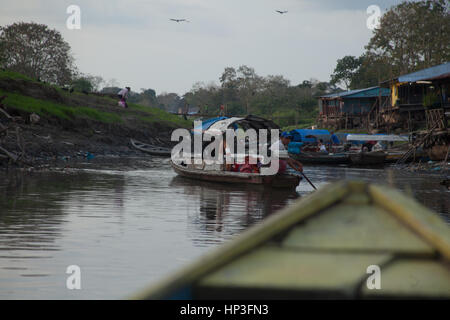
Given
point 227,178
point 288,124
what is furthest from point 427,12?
point 227,178

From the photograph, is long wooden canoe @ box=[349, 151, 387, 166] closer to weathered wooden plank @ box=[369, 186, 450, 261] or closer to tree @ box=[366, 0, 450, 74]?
tree @ box=[366, 0, 450, 74]

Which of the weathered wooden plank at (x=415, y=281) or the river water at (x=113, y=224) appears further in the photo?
the river water at (x=113, y=224)

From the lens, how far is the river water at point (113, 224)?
5.92 metres

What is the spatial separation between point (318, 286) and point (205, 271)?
0.34 m

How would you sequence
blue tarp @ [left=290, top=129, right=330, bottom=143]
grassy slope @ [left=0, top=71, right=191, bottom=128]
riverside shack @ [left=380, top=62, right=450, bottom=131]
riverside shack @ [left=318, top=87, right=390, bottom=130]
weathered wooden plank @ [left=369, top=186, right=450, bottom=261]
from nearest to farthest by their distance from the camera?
weathered wooden plank @ [left=369, top=186, right=450, bottom=261]
riverside shack @ [left=380, top=62, right=450, bottom=131]
grassy slope @ [left=0, top=71, right=191, bottom=128]
blue tarp @ [left=290, top=129, right=330, bottom=143]
riverside shack @ [left=318, top=87, right=390, bottom=130]

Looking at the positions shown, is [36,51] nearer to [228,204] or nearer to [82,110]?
[82,110]

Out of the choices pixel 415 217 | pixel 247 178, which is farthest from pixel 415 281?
pixel 247 178

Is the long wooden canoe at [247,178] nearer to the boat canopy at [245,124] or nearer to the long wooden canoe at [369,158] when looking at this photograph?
the boat canopy at [245,124]

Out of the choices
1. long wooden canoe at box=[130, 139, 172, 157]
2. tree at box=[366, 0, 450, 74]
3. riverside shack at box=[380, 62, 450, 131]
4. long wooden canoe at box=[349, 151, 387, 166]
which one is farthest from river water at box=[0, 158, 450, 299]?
tree at box=[366, 0, 450, 74]

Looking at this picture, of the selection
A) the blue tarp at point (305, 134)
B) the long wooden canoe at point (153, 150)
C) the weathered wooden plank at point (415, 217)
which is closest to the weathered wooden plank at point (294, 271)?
the weathered wooden plank at point (415, 217)

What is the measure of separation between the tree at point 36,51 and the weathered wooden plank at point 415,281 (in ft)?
Result: 164

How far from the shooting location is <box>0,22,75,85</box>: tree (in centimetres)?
4850
